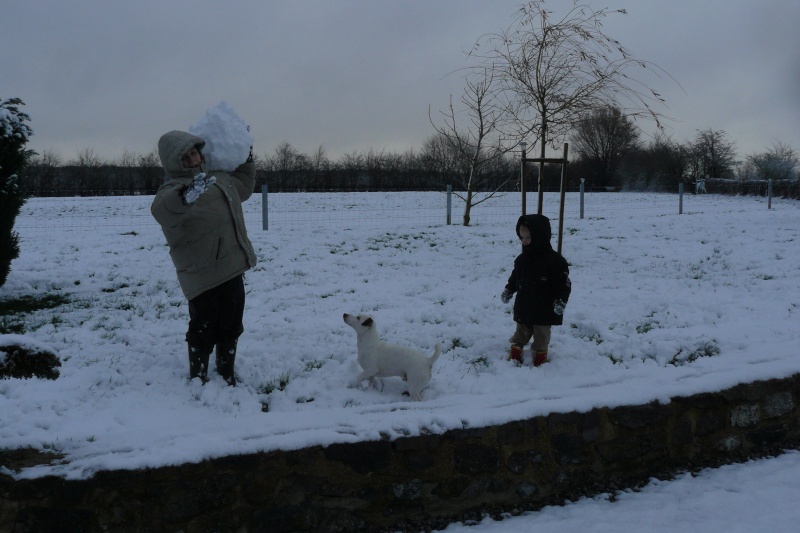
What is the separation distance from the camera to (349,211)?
2050cm

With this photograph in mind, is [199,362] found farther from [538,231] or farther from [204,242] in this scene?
[538,231]

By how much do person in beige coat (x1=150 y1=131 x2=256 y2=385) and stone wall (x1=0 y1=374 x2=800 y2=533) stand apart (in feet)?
3.62

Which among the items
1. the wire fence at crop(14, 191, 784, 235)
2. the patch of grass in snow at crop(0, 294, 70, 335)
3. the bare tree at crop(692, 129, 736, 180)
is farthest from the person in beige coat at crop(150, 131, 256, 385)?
the bare tree at crop(692, 129, 736, 180)

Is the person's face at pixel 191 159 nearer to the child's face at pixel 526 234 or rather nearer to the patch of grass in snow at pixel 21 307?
the child's face at pixel 526 234

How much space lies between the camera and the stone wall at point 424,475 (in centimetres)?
304

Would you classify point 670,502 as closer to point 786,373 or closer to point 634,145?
point 786,373

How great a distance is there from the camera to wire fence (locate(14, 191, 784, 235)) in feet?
51.2

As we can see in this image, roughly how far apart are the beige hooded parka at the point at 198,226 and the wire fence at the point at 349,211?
29.4 feet

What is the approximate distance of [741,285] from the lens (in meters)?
7.86

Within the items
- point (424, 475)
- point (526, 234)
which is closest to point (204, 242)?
point (424, 475)

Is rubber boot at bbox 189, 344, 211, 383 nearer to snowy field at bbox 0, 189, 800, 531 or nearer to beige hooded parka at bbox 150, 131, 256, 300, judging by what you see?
snowy field at bbox 0, 189, 800, 531

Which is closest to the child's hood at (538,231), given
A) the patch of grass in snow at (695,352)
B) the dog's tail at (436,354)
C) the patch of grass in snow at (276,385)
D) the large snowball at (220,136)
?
the dog's tail at (436,354)

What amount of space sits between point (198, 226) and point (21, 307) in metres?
3.96

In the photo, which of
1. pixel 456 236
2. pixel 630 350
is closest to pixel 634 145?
pixel 456 236
